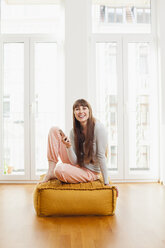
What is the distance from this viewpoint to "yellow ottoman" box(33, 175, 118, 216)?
7.25ft

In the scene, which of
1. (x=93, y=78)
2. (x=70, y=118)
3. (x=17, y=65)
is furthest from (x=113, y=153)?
(x=17, y=65)

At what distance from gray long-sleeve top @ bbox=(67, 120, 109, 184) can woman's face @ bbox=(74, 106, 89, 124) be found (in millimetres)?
129

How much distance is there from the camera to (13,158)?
374 centimetres

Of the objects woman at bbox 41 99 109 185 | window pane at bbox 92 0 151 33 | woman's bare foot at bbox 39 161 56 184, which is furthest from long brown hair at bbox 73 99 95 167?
window pane at bbox 92 0 151 33

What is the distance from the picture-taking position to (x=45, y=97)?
3764mm

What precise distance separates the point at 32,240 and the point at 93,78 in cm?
248

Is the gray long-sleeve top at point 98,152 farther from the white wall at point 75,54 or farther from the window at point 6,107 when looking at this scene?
the window at point 6,107

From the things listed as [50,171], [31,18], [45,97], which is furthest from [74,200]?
[31,18]

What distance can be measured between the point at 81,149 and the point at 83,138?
108mm

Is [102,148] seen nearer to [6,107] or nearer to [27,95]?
[27,95]

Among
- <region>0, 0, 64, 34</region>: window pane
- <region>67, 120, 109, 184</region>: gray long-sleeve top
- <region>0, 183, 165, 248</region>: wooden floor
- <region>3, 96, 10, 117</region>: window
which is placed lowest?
<region>0, 183, 165, 248</region>: wooden floor

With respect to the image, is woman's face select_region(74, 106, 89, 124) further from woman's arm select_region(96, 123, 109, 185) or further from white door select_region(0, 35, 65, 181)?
white door select_region(0, 35, 65, 181)

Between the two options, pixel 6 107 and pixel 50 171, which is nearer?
pixel 50 171

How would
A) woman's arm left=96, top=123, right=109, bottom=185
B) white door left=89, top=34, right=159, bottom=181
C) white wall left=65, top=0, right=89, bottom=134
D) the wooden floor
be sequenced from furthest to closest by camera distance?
white door left=89, top=34, right=159, bottom=181 < white wall left=65, top=0, right=89, bottom=134 < woman's arm left=96, top=123, right=109, bottom=185 < the wooden floor
